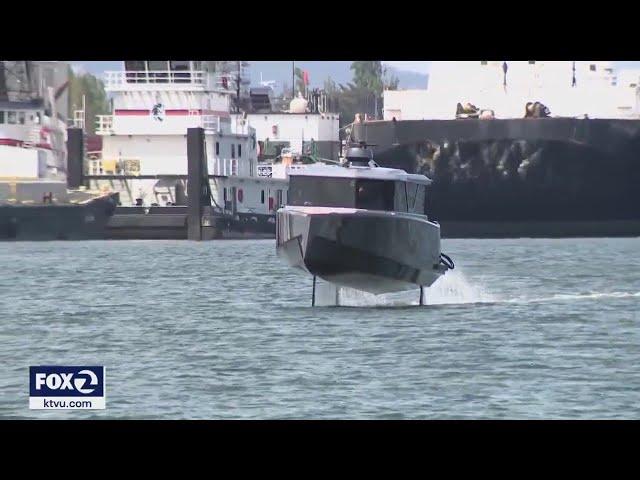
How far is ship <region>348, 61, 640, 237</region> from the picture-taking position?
2660 inches

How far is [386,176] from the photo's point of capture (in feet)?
105

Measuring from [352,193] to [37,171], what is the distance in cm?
5682

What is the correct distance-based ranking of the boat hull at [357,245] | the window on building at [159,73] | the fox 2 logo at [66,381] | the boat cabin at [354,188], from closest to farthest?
the fox 2 logo at [66,381] < the boat hull at [357,245] < the boat cabin at [354,188] < the window on building at [159,73]

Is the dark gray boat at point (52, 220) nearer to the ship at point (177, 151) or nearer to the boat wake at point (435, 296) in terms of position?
the ship at point (177, 151)

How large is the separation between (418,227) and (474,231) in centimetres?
3533

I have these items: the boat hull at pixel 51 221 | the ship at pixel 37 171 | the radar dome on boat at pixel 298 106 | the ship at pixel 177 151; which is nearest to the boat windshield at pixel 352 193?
the boat hull at pixel 51 221

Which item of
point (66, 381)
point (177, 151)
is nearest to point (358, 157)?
point (66, 381)

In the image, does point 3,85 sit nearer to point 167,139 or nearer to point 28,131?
point 28,131

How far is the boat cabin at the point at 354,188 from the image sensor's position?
3169cm

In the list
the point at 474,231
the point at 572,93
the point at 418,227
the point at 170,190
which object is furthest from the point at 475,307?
the point at 170,190

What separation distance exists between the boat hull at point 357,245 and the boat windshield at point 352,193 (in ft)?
0.67

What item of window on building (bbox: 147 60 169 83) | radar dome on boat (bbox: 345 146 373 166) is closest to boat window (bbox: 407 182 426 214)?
radar dome on boat (bbox: 345 146 373 166)

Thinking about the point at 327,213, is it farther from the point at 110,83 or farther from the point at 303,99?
the point at 303,99

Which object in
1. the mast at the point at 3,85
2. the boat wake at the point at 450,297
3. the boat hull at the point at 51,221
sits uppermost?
the mast at the point at 3,85
